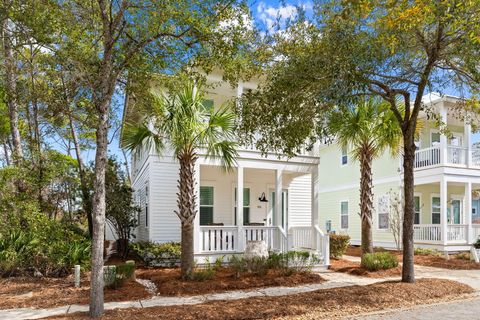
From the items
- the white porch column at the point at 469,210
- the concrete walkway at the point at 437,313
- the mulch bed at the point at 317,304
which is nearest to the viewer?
the mulch bed at the point at 317,304

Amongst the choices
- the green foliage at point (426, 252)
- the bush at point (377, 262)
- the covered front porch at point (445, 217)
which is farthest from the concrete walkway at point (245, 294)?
the covered front porch at point (445, 217)

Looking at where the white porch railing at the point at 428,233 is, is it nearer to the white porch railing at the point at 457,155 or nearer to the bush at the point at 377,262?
the white porch railing at the point at 457,155

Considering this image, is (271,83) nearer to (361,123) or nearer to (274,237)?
(361,123)

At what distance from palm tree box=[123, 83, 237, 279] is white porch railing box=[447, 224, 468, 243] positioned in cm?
1253

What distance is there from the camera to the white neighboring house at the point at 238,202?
1334 centimetres

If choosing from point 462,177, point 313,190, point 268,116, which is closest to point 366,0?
point 268,116

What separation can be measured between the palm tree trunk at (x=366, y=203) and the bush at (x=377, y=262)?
98 centimetres


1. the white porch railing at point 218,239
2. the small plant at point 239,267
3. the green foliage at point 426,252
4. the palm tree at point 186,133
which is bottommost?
the green foliage at point 426,252

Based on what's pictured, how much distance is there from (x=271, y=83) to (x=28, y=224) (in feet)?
25.9

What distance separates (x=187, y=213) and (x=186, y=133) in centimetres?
209

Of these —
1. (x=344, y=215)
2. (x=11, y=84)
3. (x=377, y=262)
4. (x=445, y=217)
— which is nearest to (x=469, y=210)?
(x=445, y=217)

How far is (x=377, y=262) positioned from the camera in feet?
40.9

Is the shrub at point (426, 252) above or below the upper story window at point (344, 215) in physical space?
below

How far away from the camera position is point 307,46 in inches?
369
